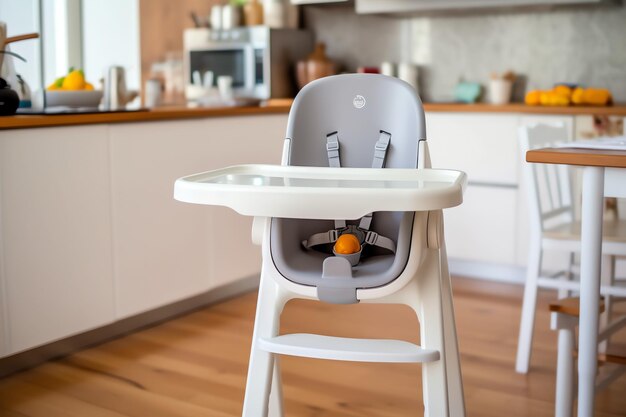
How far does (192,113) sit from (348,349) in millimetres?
1710

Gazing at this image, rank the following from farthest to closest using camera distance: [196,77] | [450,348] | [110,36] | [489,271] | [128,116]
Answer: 1. [110,36]
2. [196,77]
3. [489,271]
4. [128,116]
5. [450,348]

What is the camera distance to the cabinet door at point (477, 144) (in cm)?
382

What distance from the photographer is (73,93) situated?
2.97 metres

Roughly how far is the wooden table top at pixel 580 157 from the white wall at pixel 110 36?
3.51m

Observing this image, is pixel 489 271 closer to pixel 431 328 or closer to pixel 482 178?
pixel 482 178

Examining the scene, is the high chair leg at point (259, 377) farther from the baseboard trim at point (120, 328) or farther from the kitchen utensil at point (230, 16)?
the kitchen utensil at point (230, 16)

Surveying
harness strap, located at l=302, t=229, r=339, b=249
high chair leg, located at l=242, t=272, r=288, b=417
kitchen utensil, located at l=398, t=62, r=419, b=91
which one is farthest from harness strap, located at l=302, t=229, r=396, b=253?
kitchen utensil, located at l=398, t=62, r=419, b=91

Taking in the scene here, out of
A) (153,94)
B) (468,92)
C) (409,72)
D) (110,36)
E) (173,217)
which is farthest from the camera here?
(110,36)

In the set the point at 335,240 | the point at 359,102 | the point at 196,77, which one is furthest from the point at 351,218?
the point at 196,77

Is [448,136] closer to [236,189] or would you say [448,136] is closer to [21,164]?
[21,164]

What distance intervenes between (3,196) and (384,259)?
4.02 ft

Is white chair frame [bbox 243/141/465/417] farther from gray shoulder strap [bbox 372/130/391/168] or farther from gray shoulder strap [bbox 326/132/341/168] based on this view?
gray shoulder strap [bbox 326/132/341/168]

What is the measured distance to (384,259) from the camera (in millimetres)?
1880

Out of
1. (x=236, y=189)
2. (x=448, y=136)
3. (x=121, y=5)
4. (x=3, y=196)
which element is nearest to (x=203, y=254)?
(x=3, y=196)
